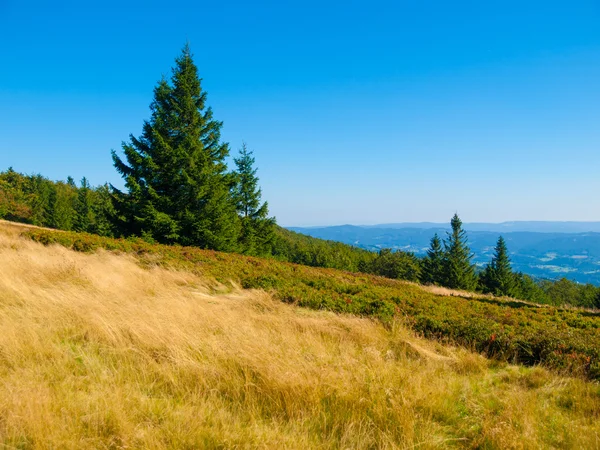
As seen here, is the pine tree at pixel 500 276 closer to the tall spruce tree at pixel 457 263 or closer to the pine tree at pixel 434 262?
the tall spruce tree at pixel 457 263

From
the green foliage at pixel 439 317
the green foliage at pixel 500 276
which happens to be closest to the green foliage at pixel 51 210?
the green foliage at pixel 439 317

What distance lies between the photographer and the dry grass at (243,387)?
2389mm

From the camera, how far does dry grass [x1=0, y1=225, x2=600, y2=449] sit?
2.39m

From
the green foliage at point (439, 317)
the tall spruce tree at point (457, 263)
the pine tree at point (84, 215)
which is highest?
the pine tree at point (84, 215)

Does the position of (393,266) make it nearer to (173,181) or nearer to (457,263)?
(457,263)

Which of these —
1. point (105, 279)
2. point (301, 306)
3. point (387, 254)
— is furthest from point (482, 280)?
point (105, 279)

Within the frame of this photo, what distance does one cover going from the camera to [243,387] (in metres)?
3.06

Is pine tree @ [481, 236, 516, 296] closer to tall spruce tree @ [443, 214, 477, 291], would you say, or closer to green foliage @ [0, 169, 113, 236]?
tall spruce tree @ [443, 214, 477, 291]

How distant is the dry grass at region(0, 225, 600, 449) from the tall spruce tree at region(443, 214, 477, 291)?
159ft

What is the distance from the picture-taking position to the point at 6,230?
1434 cm

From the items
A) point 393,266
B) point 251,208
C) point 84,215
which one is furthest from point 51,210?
point 393,266

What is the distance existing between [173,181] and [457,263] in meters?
44.8

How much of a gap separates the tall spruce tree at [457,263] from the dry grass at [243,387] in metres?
48.3

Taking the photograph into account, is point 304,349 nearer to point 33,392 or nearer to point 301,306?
point 33,392
